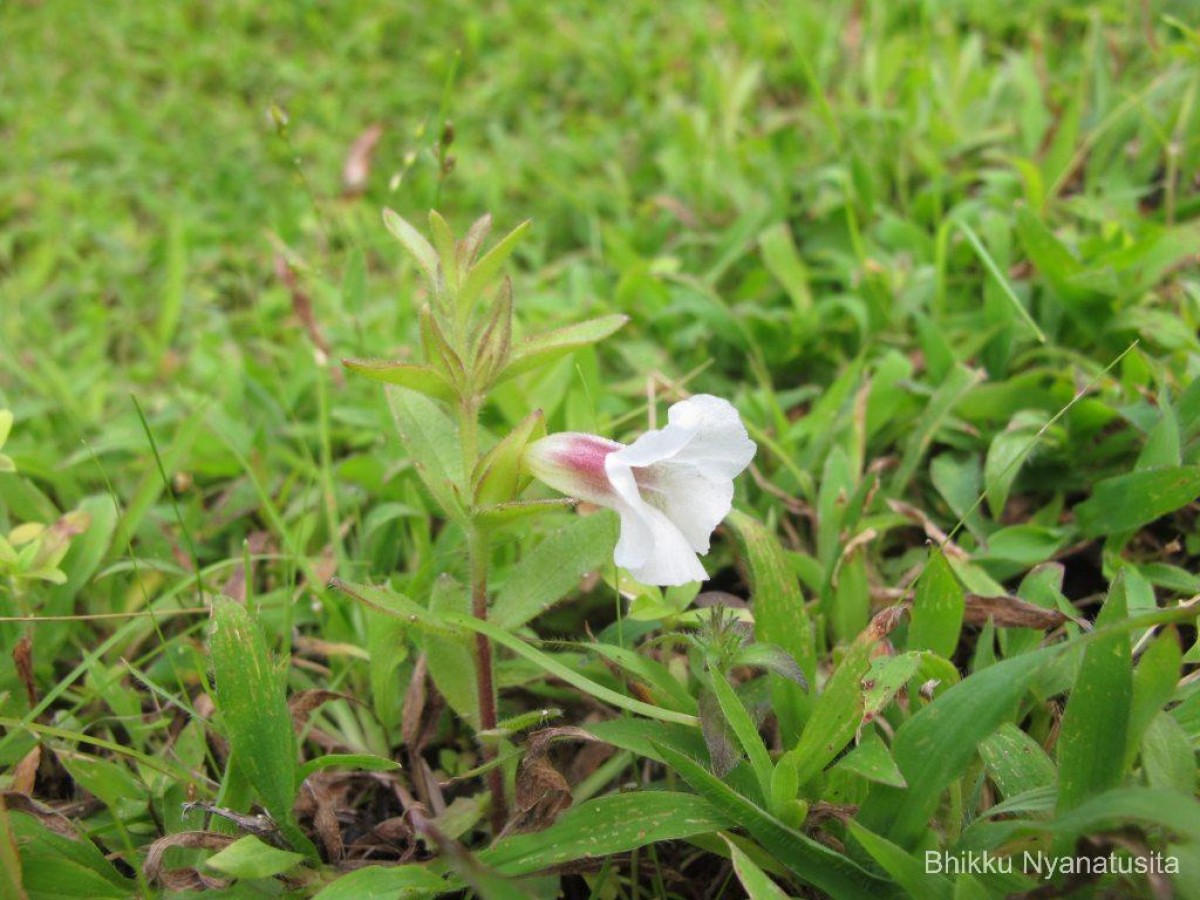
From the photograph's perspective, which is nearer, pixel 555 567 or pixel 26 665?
pixel 555 567

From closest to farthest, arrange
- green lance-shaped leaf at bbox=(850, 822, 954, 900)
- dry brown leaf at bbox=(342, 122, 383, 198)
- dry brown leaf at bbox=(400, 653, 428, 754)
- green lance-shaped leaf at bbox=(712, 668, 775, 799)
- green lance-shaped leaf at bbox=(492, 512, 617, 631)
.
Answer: green lance-shaped leaf at bbox=(850, 822, 954, 900) < green lance-shaped leaf at bbox=(712, 668, 775, 799) < green lance-shaped leaf at bbox=(492, 512, 617, 631) < dry brown leaf at bbox=(400, 653, 428, 754) < dry brown leaf at bbox=(342, 122, 383, 198)

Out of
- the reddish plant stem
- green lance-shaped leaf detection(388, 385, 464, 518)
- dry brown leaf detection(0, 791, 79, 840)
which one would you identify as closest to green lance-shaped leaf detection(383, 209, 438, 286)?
green lance-shaped leaf detection(388, 385, 464, 518)

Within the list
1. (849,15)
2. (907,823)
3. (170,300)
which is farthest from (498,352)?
(849,15)

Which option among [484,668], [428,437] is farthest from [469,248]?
[484,668]

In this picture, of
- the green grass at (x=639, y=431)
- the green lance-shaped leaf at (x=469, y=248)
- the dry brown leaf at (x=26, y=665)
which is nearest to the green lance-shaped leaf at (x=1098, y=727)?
the green grass at (x=639, y=431)

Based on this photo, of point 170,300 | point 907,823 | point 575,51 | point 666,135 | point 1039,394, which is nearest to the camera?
point 907,823

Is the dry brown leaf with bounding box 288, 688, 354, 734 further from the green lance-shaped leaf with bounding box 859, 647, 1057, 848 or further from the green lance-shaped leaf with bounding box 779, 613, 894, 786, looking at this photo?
the green lance-shaped leaf with bounding box 859, 647, 1057, 848

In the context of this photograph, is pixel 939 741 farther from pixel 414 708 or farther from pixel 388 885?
pixel 414 708

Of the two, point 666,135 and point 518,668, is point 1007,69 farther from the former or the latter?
point 518,668
